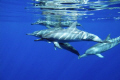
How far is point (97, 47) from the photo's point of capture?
10.3 m

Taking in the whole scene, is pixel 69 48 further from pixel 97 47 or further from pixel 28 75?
pixel 28 75

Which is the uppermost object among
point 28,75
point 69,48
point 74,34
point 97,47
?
point 74,34

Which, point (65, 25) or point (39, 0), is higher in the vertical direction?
point (39, 0)

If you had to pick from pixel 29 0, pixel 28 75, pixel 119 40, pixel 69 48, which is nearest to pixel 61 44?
pixel 69 48

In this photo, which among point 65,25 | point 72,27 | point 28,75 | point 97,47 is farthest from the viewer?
point 28,75

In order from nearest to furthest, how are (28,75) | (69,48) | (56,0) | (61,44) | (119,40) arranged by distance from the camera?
(69,48) < (61,44) < (119,40) < (56,0) < (28,75)

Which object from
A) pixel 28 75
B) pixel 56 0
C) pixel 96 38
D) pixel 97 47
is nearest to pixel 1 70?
pixel 28 75

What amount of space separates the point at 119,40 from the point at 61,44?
6377mm

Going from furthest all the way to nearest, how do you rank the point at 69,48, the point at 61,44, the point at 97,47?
the point at 97,47, the point at 61,44, the point at 69,48

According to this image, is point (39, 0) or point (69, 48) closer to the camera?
point (69, 48)

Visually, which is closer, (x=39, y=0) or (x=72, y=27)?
(x=72, y=27)

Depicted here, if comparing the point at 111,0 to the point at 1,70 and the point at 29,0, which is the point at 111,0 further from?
the point at 1,70

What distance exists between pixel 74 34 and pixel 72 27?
0.74 m

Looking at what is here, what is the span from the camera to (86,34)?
721 cm
